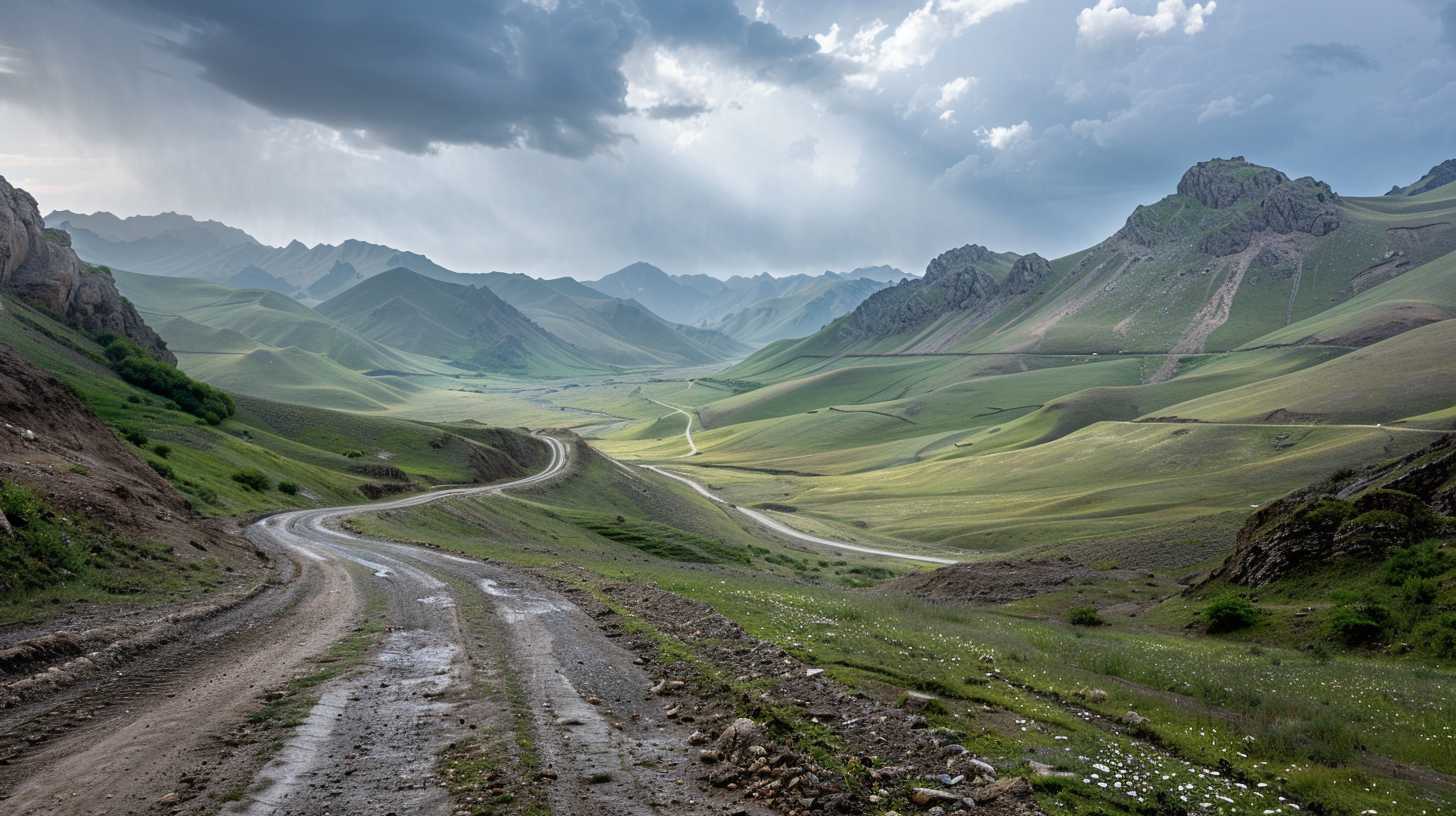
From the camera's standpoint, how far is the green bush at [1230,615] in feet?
92.8

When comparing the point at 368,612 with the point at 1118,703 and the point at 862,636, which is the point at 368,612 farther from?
the point at 1118,703

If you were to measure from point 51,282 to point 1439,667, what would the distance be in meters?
169

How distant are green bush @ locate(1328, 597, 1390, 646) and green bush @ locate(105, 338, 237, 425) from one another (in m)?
108

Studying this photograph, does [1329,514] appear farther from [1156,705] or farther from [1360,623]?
[1156,705]

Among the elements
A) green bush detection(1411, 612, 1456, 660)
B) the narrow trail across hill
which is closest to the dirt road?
green bush detection(1411, 612, 1456, 660)

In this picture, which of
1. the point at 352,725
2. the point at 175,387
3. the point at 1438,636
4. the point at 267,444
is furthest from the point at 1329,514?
the point at 175,387

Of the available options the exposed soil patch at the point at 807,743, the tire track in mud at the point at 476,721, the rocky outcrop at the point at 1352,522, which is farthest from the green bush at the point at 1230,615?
the tire track in mud at the point at 476,721

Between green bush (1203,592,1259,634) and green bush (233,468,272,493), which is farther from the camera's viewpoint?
green bush (233,468,272,493)

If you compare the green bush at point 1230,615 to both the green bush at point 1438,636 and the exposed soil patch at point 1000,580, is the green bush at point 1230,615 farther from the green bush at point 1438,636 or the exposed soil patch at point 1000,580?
the exposed soil patch at point 1000,580

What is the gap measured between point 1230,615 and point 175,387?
11783cm

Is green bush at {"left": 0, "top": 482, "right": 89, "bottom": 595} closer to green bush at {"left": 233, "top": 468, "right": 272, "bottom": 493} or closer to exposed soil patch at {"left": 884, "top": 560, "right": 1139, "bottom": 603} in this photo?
exposed soil patch at {"left": 884, "top": 560, "right": 1139, "bottom": 603}

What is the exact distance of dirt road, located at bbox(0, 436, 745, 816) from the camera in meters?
10.6

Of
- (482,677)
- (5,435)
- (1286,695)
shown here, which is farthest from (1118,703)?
(5,435)

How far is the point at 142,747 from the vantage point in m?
12.0
